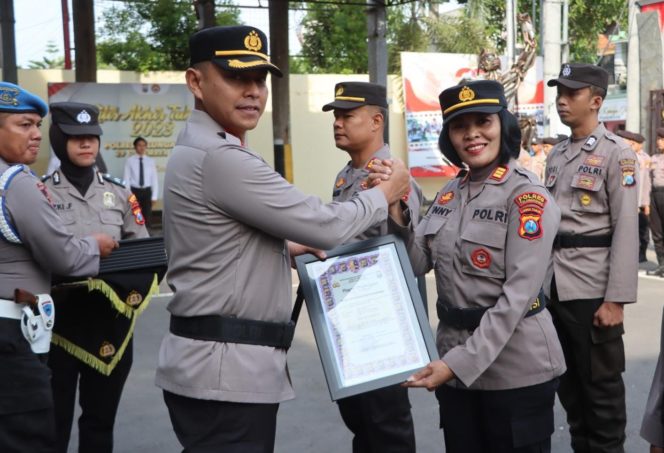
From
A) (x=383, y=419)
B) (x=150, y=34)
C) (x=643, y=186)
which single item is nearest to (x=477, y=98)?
(x=383, y=419)

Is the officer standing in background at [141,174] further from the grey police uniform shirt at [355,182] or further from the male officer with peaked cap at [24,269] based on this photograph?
the male officer with peaked cap at [24,269]

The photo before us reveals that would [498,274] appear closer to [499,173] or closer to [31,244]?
[499,173]

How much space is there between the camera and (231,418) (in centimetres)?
254

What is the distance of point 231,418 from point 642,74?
1494 centimetres

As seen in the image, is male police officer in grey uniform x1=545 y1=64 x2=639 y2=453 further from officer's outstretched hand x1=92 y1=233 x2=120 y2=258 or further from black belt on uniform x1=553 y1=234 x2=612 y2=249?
officer's outstretched hand x1=92 y1=233 x2=120 y2=258

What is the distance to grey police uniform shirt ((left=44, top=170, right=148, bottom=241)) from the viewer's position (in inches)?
166

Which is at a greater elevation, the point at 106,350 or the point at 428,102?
the point at 428,102

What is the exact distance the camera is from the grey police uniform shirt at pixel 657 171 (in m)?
11.5

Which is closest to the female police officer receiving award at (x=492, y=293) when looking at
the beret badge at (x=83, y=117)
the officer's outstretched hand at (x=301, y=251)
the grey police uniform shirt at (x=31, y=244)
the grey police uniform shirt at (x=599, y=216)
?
the officer's outstretched hand at (x=301, y=251)

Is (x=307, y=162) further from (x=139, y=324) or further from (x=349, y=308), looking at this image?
(x=349, y=308)

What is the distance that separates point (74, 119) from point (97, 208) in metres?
0.46

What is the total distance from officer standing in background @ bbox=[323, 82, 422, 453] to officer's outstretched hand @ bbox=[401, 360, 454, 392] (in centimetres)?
85

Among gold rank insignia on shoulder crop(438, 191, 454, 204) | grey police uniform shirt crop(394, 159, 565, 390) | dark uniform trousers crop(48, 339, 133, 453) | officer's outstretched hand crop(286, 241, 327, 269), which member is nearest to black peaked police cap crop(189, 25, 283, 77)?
officer's outstretched hand crop(286, 241, 327, 269)

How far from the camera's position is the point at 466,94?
2.96m
